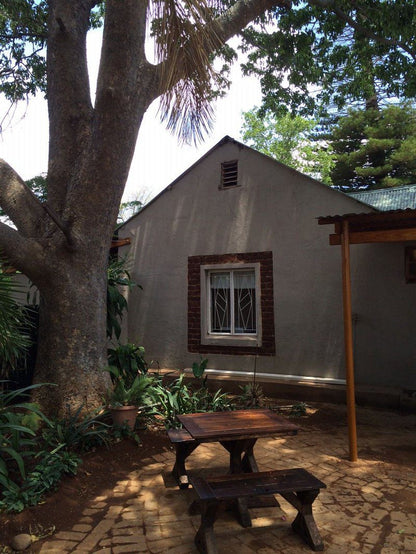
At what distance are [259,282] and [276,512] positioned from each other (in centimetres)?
498

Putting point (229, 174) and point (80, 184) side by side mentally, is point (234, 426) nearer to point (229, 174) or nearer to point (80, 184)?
point (80, 184)

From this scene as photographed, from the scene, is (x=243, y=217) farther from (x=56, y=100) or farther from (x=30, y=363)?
(x=30, y=363)

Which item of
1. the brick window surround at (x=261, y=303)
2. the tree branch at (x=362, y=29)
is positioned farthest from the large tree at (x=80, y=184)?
the brick window surround at (x=261, y=303)

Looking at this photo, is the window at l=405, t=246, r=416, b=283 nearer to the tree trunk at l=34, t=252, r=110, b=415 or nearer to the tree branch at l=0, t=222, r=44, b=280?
the tree trunk at l=34, t=252, r=110, b=415

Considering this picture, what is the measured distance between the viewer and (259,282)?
802 cm

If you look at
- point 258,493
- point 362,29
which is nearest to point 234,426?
point 258,493

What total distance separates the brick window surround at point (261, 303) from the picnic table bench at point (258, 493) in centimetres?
473

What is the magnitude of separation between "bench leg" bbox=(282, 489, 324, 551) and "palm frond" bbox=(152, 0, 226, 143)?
3322 mm

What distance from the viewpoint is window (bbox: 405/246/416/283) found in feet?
22.1

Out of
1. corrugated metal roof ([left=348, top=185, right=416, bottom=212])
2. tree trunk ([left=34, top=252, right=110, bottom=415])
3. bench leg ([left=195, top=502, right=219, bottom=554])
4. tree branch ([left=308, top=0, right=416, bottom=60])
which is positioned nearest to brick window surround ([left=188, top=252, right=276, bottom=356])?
corrugated metal roof ([left=348, top=185, right=416, bottom=212])

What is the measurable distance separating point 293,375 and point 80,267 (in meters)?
4.33

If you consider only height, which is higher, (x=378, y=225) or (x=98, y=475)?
(x=378, y=225)

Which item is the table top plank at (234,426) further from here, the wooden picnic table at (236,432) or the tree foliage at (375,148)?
the tree foliage at (375,148)

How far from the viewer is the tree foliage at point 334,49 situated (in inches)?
291
